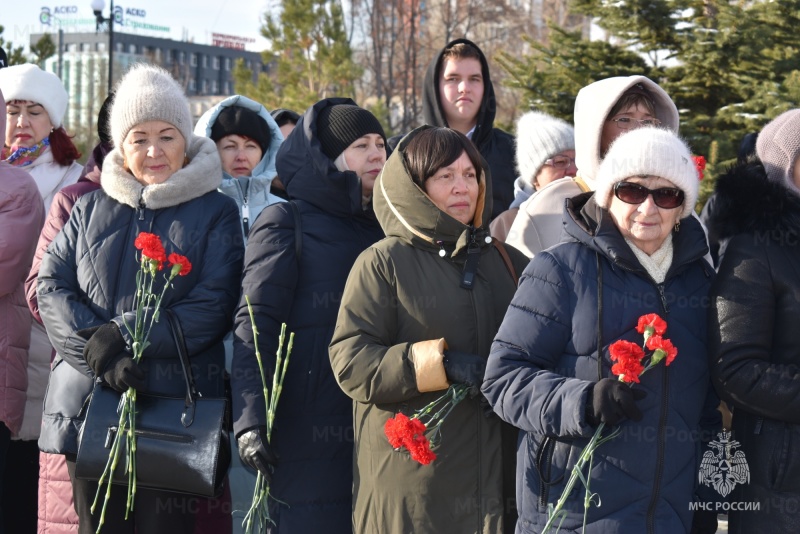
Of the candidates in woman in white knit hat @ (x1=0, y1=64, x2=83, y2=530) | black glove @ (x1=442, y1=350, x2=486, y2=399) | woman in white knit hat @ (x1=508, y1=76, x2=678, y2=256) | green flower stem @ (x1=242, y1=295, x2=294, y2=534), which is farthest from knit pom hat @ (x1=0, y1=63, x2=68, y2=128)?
black glove @ (x1=442, y1=350, x2=486, y2=399)

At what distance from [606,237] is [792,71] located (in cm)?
613

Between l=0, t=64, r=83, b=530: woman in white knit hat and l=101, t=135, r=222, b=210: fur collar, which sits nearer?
l=101, t=135, r=222, b=210: fur collar

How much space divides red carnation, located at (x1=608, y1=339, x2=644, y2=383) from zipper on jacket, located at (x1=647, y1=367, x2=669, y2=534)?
0.88 ft

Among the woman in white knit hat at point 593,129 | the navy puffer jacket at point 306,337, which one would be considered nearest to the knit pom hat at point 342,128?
the navy puffer jacket at point 306,337

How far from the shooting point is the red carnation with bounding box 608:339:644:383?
287cm

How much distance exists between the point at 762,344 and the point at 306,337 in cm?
164

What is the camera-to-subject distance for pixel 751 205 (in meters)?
3.41

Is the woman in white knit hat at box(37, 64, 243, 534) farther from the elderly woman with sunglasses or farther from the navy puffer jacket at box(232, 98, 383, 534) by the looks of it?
the elderly woman with sunglasses

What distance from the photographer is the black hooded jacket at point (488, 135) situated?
5484 millimetres

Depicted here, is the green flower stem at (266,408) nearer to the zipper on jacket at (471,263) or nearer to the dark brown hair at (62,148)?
the zipper on jacket at (471,263)

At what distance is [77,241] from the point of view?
13.5ft

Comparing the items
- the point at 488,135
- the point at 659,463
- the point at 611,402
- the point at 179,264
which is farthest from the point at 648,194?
the point at 488,135

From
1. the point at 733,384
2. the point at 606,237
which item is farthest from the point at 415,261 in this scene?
the point at 733,384

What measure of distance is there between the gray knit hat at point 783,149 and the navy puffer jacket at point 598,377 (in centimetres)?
47
